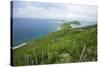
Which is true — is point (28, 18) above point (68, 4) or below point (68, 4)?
below

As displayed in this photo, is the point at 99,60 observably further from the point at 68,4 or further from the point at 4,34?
the point at 4,34

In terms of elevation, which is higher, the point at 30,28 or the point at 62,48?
the point at 30,28

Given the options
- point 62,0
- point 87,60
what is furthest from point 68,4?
point 87,60

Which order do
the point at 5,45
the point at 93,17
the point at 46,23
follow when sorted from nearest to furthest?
1. the point at 5,45
2. the point at 46,23
3. the point at 93,17

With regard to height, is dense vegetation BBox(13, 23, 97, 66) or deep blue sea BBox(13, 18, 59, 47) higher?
deep blue sea BBox(13, 18, 59, 47)
